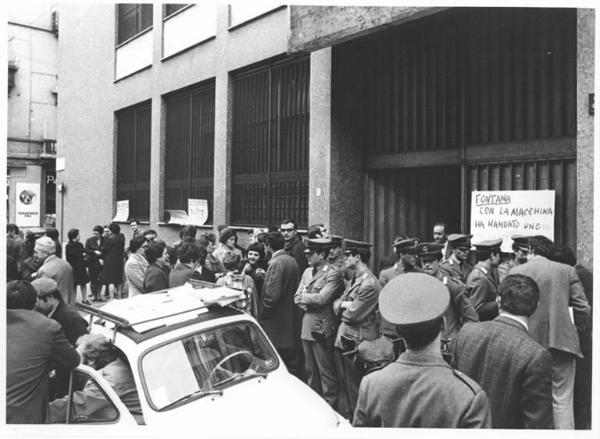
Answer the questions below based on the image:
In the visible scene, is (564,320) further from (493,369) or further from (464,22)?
(464,22)

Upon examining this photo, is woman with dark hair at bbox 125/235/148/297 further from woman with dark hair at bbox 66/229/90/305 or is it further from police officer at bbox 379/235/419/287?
woman with dark hair at bbox 66/229/90/305

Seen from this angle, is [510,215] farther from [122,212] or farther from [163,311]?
[122,212]

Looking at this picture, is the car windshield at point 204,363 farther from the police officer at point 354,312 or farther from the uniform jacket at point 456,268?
the uniform jacket at point 456,268

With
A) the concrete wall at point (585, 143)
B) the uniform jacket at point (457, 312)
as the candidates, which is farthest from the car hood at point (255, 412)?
the concrete wall at point (585, 143)

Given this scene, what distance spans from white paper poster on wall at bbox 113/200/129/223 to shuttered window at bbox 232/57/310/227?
16.1 feet

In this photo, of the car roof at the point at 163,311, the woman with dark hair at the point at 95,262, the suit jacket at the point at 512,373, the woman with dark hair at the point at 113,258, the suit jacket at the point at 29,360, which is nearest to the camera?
the suit jacket at the point at 512,373

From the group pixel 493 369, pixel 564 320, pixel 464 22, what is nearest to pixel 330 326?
pixel 564 320

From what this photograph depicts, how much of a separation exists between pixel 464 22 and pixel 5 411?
6.72m

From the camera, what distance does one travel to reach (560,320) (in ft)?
14.5

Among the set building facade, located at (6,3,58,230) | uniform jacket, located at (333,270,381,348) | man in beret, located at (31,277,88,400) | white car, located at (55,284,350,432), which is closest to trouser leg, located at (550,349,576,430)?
uniform jacket, located at (333,270,381,348)

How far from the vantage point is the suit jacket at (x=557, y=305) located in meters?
4.41

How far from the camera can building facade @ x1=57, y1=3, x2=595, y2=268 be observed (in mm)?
6492

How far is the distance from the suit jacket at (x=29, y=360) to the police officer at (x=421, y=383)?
2.05 metres

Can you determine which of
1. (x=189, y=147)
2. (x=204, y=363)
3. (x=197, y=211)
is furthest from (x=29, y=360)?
(x=189, y=147)
